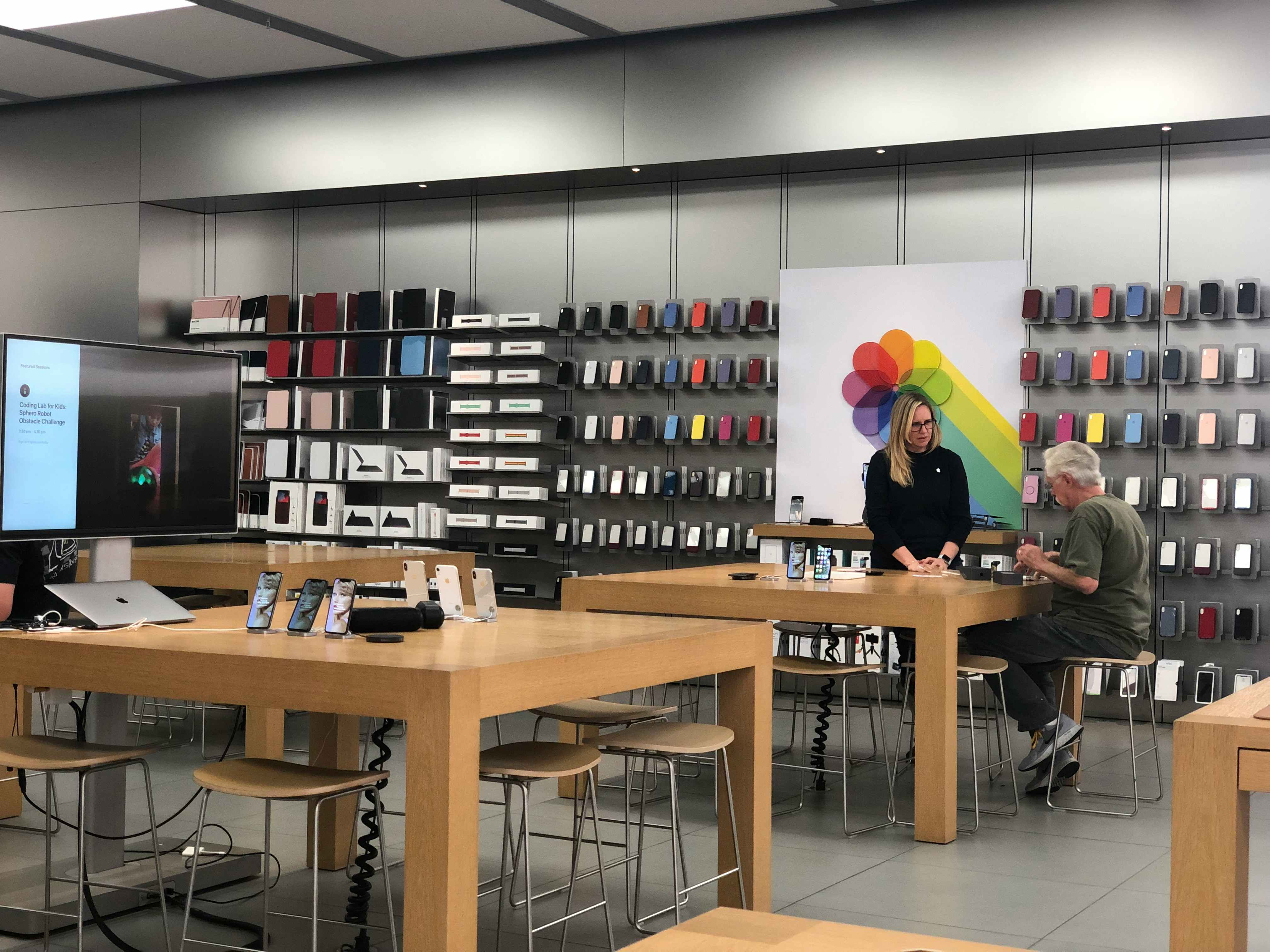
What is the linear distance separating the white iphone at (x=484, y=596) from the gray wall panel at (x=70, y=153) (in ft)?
22.8

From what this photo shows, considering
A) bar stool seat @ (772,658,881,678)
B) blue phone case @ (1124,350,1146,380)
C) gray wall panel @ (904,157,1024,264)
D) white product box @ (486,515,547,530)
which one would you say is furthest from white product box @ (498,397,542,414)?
bar stool seat @ (772,658,881,678)

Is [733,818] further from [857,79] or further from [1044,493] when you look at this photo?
[857,79]

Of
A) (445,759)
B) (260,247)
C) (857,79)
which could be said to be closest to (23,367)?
(445,759)

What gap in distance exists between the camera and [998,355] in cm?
743

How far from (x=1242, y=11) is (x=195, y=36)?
574cm

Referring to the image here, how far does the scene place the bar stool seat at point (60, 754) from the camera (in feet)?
10.0

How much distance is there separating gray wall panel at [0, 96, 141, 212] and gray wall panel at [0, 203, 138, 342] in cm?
10

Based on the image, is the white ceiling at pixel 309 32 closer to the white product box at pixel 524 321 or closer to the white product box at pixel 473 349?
the white product box at pixel 524 321

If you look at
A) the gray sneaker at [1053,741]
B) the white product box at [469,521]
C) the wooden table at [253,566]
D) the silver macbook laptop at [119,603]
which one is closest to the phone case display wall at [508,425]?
the white product box at [469,521]

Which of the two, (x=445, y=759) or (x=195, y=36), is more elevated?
(x=195, y=36)

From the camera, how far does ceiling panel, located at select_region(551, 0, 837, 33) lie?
7.23 m

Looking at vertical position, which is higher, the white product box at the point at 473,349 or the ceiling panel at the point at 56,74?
the ceiling panel at the point at 56,74

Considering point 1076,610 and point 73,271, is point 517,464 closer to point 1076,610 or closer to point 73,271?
point 73,271

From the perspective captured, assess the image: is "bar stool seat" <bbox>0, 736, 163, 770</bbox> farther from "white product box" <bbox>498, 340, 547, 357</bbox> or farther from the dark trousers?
"white product box" <bbox>498, 340, 547, 357</bbox>
